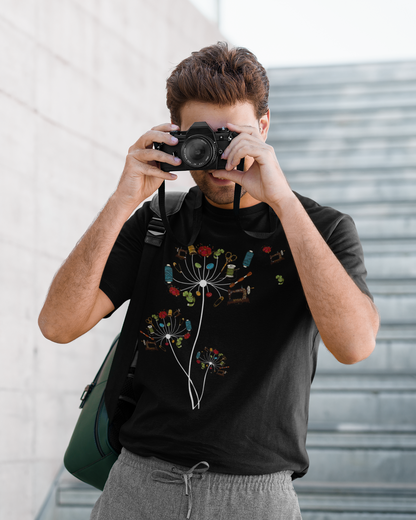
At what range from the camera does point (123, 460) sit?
1.04m

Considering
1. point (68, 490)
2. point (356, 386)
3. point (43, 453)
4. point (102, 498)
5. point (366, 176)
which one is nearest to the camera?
point (102, 498)

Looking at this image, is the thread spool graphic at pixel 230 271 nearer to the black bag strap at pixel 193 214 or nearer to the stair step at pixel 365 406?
the black bag strap at pixel 193 214

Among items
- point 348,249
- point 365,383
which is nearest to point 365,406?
point 365,383

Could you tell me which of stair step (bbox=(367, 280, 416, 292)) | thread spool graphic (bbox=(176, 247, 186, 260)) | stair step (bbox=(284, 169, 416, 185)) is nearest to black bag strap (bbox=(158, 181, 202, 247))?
thread spool graphic (bbox=(176, 247, 186, 260))

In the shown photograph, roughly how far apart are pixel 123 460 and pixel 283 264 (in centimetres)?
46

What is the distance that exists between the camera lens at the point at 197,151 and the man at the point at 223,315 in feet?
0.08

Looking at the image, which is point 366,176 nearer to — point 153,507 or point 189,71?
point 189,71

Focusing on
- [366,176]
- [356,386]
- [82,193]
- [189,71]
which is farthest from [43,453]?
[366,176]

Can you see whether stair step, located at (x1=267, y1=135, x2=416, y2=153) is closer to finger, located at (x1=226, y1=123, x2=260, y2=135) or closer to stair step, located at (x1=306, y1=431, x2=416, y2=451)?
stair step, located at (x1=306, y1=431, x2=416, y2=451)

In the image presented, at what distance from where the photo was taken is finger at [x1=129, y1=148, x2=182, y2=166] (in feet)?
3.40

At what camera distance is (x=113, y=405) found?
1068mm

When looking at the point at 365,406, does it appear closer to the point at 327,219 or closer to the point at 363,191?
the point at 363,191

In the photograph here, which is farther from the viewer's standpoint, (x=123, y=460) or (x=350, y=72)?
(x=350, y=72)

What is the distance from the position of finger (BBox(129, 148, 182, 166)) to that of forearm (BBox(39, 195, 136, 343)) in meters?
0.09
